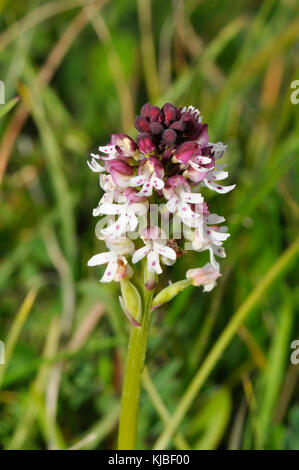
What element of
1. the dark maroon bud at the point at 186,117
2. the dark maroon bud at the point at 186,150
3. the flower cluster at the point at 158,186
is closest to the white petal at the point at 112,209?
the flower cluster at the point at 158,186

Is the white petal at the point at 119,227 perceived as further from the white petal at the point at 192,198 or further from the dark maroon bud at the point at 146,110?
the dark maroon bud at the point at 146,110

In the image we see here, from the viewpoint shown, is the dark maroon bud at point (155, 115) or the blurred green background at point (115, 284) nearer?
the dark maroon bud at point (155, 115)

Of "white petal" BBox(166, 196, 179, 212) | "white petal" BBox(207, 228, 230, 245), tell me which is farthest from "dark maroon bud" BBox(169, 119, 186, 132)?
"white petal" BBox(207, 228, 230, 245)

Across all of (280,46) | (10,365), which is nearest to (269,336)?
(10,365)

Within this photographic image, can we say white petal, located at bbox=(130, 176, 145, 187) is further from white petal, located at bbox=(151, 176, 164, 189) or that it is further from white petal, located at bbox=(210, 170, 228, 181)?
white petal, located at bbox=(210, 170, 228, 181)

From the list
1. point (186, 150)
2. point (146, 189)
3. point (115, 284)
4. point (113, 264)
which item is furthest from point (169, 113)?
point (115, 284)

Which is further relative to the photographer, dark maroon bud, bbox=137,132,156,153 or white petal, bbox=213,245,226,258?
white petal, bbox=213,245,226,258

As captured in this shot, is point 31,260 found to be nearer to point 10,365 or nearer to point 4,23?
point 10,365
